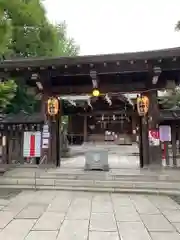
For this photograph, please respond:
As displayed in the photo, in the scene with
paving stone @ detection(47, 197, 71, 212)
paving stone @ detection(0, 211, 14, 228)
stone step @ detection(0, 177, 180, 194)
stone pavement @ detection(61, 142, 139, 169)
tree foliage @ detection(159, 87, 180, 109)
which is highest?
tree foliage @ detection(159, 87, 180, 109)

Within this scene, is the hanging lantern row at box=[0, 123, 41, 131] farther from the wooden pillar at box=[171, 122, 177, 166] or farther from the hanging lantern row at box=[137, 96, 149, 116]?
the wooden pillar at box=[171, 122, 177, 166]

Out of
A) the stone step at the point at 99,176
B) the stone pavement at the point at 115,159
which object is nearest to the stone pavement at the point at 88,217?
the stone step at the point at 99,176

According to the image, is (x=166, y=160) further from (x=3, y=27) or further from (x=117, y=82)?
(x=3, y=27)

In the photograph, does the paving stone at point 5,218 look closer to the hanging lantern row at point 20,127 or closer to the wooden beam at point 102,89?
the hanging lantern row at point 20,127

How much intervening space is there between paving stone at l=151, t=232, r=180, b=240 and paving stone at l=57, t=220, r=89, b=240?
3.81ft

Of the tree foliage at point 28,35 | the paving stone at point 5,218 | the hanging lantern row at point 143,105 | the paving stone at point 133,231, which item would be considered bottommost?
the paving stone at point 133,231

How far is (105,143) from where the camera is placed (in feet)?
88.0

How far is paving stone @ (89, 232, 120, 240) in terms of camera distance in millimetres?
4562

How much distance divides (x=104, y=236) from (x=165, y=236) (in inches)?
40.5

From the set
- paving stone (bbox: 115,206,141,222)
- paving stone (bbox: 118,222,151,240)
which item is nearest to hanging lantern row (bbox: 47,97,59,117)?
paving stone (bbox: 115,206,141,222)

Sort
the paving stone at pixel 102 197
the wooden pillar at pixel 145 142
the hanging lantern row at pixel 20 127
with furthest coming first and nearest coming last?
1. the hanging lantern row at pixel 20 127
2. the wooden pillar at pixel 145 142
3. the paving stone at pixel 102 197

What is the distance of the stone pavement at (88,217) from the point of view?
4738mm

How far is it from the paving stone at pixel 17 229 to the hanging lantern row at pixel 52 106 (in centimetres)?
590

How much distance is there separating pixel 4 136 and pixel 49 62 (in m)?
3.68
